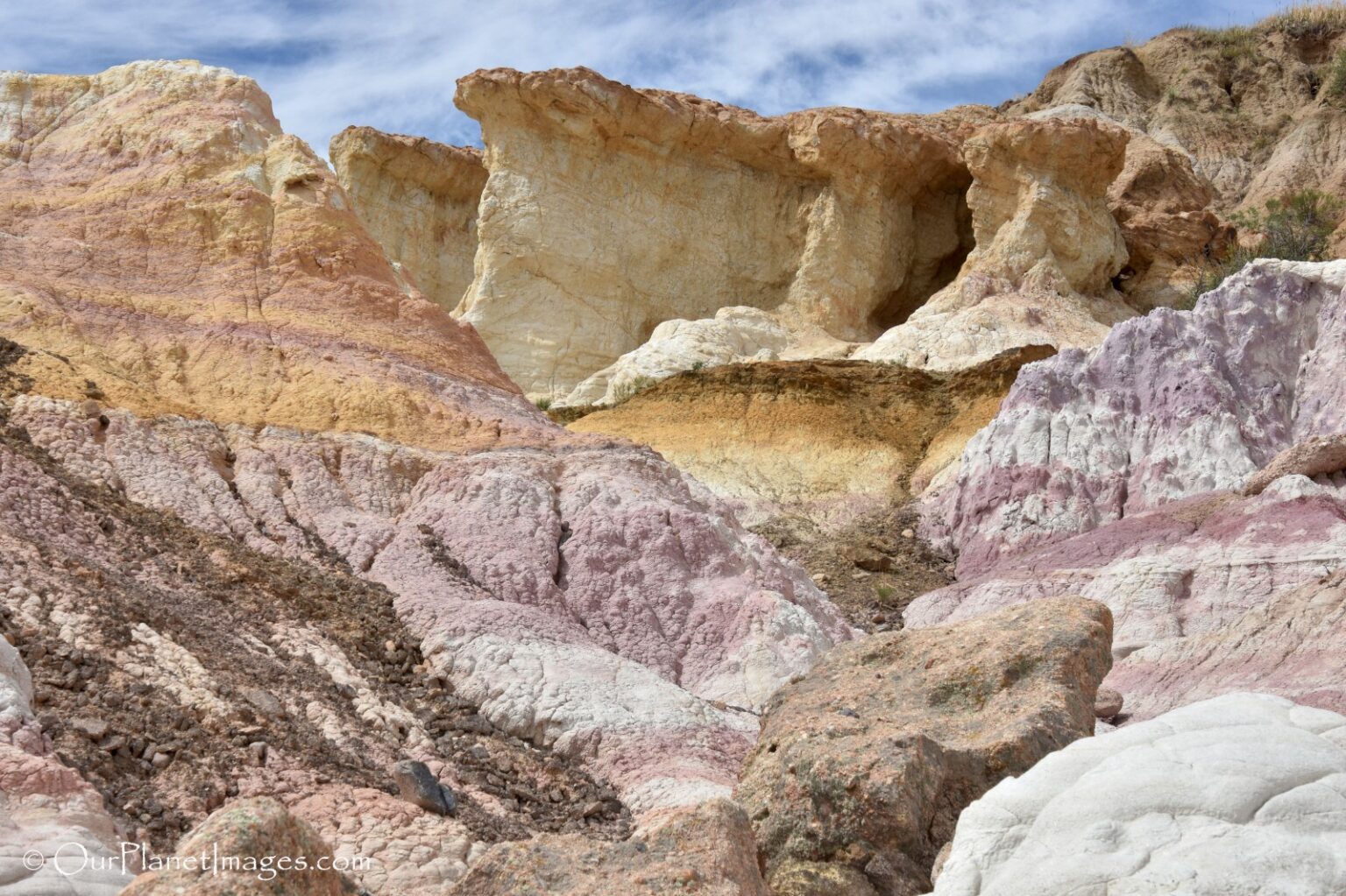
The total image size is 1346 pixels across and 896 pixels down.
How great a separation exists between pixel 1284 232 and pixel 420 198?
20610mm

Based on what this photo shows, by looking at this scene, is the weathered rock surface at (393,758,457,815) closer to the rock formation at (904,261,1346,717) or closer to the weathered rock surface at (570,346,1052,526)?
the rock formation at (904,261,1346,717)

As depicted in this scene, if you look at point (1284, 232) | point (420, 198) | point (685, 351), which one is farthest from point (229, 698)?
point (1284, 232)

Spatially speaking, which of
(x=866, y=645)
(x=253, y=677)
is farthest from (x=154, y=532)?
(x=866, y=645)

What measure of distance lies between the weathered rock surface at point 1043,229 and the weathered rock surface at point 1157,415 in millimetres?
9412

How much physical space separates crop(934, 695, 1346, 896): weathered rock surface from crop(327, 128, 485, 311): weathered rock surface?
34.8 m

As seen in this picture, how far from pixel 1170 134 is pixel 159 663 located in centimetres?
4748

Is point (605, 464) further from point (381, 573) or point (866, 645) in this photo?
point (866, 645)

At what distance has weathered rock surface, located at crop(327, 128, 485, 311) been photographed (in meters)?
39.8

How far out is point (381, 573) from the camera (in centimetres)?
1237

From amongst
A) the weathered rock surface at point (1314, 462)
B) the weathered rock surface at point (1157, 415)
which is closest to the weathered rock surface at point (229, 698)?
the weathered rock surface at point (1314, 462)

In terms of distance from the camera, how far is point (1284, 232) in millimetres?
37781

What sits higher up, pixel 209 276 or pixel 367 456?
pixel 209 276

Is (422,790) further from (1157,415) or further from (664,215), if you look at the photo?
(664,215)

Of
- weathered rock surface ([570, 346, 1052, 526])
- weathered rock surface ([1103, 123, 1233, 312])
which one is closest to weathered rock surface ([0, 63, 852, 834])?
weathered rock surface ([570, 346, 1052, 526])
